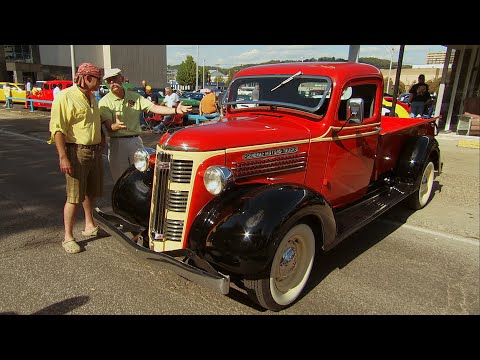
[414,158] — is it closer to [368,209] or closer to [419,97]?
[368,209]

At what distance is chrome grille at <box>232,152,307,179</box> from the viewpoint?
292 cm

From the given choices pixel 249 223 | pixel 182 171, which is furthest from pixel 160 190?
pixel 249 223

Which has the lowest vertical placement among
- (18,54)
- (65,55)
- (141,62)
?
(18,54)

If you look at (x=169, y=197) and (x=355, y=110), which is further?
(x=355, y=110)

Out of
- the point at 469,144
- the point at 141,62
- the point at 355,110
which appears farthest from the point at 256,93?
the point at 141,62

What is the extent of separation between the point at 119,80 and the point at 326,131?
237 cm

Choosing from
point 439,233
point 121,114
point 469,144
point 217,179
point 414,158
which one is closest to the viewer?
point 217,179

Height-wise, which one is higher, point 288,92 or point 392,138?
point 288,92

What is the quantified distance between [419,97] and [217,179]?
35.9 feet

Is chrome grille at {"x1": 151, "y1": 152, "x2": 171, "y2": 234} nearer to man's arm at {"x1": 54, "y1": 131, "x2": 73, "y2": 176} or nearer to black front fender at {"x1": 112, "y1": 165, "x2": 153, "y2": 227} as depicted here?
black front fender at {"x1": 112, "y1": 165, "x2": 153, "y2": 227}

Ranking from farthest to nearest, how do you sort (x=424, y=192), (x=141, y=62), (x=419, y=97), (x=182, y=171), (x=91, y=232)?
1. (x=141, y=62)
2. (x=419, y=97)
3. (x=424, y=192)
4. (x=91, y=232)
5. (x=182, y=171)

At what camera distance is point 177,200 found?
A: 9.09ft

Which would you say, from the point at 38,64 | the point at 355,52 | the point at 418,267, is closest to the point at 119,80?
the point at 418,267

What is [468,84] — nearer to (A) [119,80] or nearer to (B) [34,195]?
(A) [119,80]
